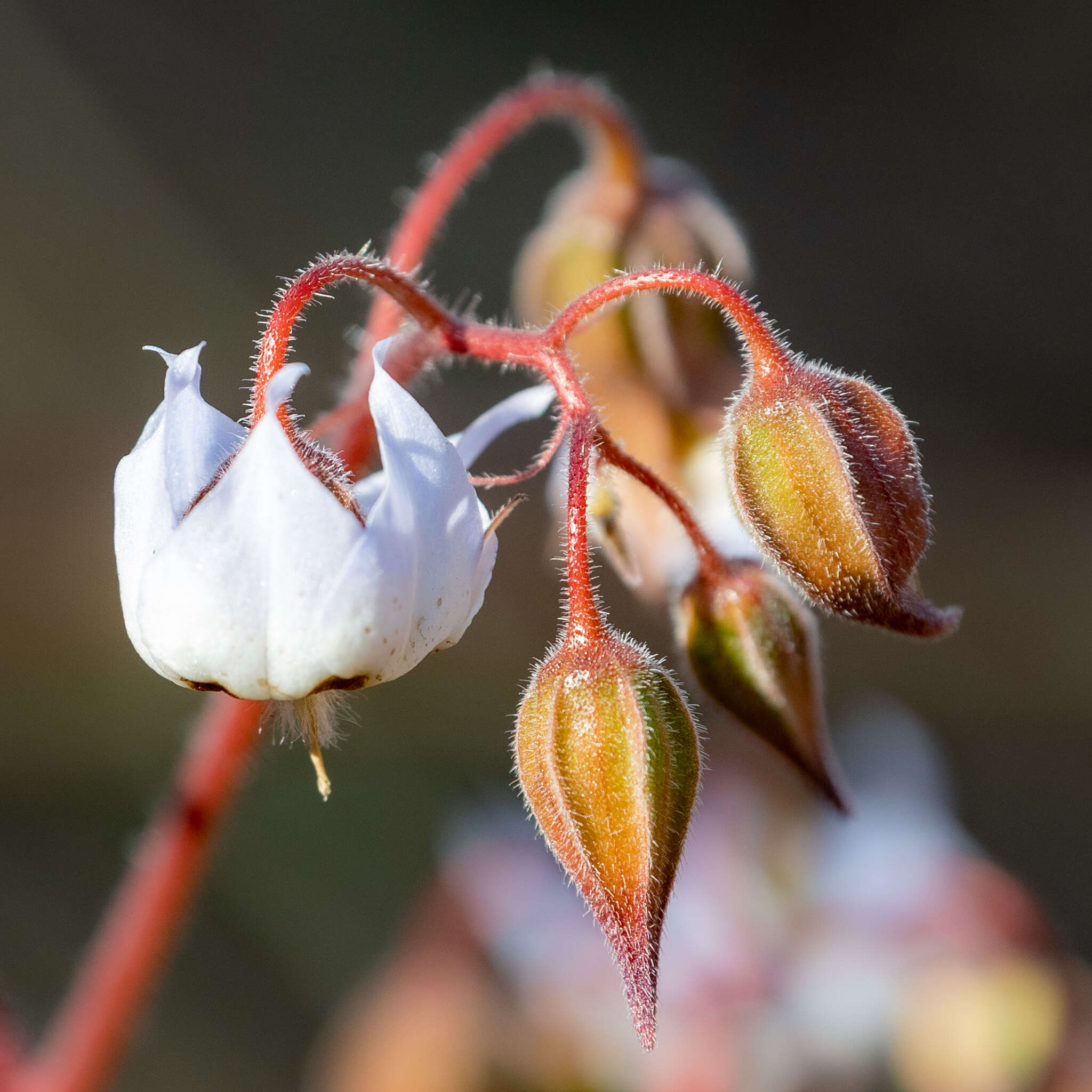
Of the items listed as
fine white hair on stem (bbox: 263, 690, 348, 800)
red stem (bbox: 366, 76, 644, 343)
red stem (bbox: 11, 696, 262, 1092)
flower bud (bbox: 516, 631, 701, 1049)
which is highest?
red stem (bbox: 366, 76, 644, 343)

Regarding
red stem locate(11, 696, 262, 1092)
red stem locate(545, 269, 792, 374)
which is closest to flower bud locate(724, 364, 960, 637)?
red stem locate(545, 269, 792, 374)

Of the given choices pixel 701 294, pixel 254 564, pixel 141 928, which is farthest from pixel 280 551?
pixel 141 928

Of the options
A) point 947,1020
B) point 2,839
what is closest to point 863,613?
point 947,1020

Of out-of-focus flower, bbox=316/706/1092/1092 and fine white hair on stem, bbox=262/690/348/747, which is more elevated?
fine white hair on stem, bbox=262/690/348/747

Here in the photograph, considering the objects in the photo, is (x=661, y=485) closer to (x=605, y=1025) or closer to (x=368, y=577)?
(x=368, y=577)

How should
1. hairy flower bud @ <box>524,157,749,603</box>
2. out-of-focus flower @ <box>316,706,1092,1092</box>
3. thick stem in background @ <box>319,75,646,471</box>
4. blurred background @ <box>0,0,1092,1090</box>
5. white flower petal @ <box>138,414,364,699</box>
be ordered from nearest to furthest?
white flower petal @ <box>138,414,364,699</box> < thick stem in background @ <box>319,75,646,471</box> < hairy flower bud @ <box>524,157,749,603</box> < out-of-focus flower @ <box>316,706,1092,1092</box> < blurred background @ <box>0,0,1092,1090</box>

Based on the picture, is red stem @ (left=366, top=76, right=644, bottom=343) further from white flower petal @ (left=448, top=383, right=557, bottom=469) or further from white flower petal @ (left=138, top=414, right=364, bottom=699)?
white flower petal @ (left=138, top=414, right=364, bottom=699)

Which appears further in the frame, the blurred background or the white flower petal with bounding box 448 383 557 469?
the blurred background
